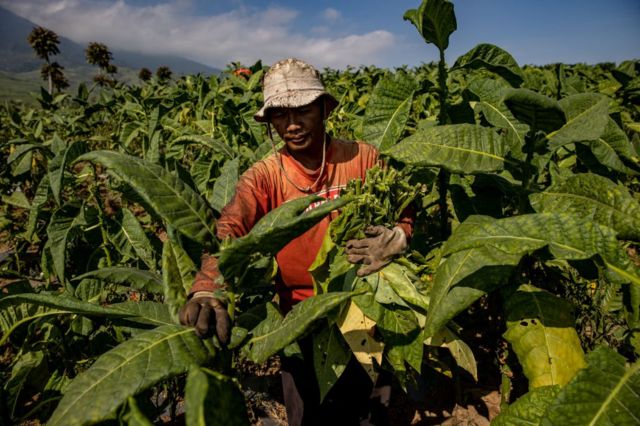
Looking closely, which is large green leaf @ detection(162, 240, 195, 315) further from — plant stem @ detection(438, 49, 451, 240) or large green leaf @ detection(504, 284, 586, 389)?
plant stem @ detection(438, 49, 451, 240)

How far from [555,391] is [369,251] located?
1.93 feet

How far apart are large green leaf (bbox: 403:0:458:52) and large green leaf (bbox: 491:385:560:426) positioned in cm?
119

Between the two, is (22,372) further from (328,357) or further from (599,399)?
(599,399)

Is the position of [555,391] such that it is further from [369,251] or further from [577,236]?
[369,251]

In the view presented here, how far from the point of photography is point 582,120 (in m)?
1.18

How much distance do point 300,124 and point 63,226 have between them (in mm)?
1431

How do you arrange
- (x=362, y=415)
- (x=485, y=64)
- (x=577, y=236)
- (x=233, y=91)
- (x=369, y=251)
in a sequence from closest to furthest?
(x=577, y=236) → (x=369, y=251) → (x=485, y=64) → (x=362, y=415) → (x=233, y=91)

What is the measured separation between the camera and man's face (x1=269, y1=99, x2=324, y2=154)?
175 cm

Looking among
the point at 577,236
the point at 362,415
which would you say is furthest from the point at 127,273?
the point at 362,415

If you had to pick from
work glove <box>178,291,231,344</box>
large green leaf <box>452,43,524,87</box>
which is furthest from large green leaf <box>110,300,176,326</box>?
large green leaf <box>452,43,524,87</box>

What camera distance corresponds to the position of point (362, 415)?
2131 mm

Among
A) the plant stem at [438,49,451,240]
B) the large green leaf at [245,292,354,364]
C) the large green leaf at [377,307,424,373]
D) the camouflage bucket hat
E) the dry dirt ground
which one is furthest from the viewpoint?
the dry dirt ground

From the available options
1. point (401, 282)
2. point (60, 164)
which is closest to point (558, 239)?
point (401, 282)

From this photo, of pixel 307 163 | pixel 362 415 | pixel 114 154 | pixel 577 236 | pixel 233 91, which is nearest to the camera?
pixel 577 236
